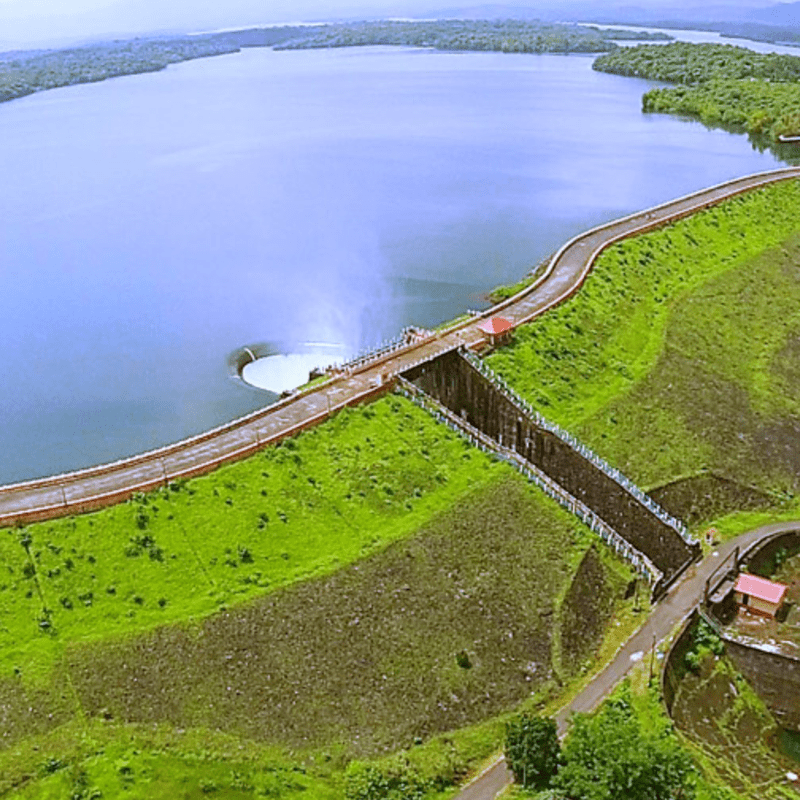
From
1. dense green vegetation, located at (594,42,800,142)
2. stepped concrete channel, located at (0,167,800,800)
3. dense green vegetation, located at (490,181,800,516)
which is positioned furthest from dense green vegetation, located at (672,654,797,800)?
Answer: dense green vegetation, located at (594,42,800,142)

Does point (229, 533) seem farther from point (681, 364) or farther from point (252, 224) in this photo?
point (252, 224)

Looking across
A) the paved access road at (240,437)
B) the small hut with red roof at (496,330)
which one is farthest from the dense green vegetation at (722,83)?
the small hut with red roof at (496,330)

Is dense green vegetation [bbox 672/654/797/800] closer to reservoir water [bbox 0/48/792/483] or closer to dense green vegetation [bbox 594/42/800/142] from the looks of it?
reservoir water [bbox 0/48/792/483]

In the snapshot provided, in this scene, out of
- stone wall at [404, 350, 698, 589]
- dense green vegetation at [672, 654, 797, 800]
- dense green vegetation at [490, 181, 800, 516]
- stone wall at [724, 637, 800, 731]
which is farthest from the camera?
dense green vegetation at [490, 181, 800, 516]

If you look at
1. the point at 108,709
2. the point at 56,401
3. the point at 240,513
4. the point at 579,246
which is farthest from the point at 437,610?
the point at 579,246

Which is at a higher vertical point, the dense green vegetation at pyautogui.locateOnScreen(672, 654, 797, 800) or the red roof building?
the red roof building

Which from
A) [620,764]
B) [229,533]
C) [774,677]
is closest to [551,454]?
[774,677]
